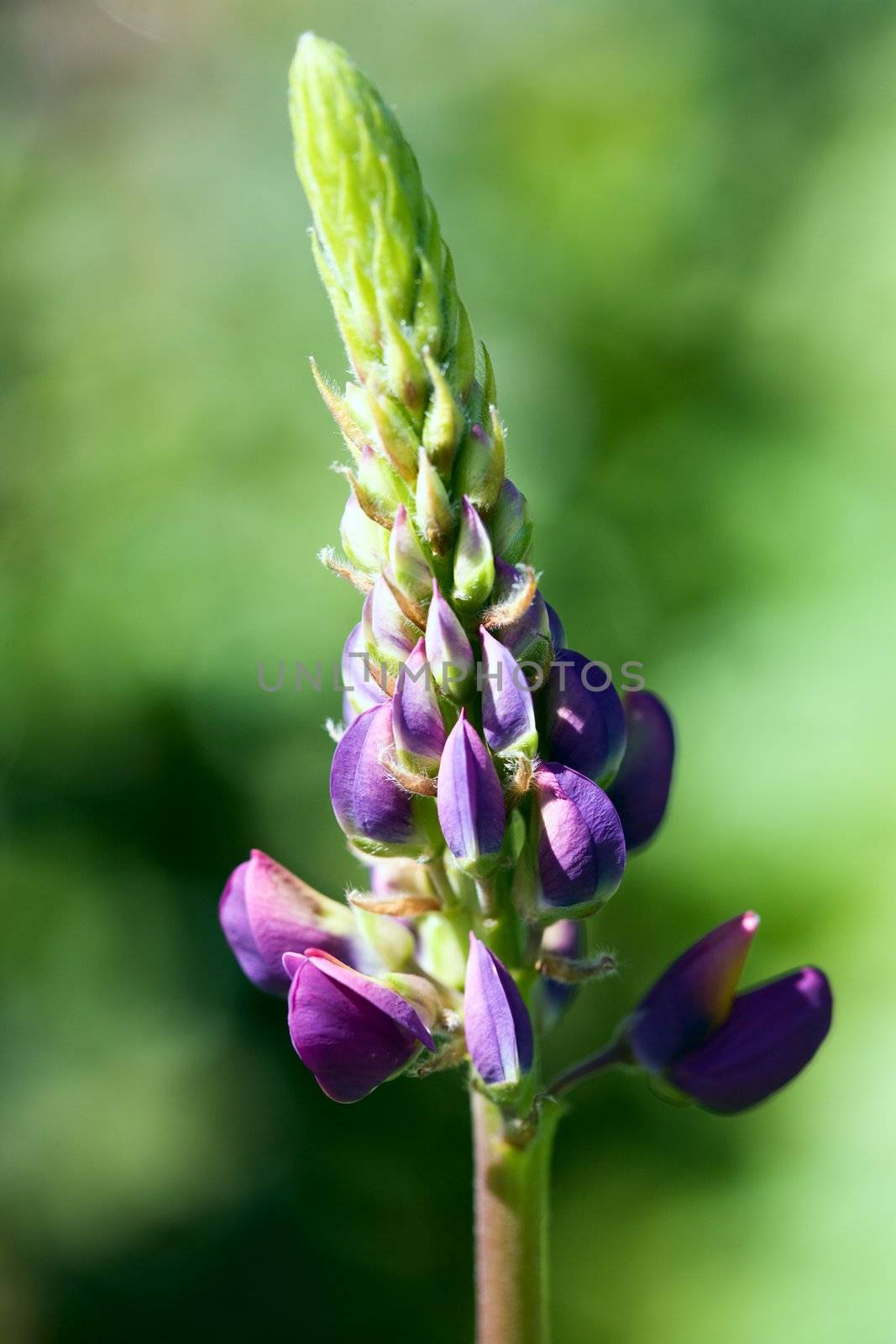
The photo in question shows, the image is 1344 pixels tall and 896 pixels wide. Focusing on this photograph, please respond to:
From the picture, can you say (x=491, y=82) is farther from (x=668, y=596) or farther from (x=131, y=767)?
(x=131, y=767)

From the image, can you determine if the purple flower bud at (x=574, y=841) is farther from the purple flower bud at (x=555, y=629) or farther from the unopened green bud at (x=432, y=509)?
the unopened green bud at (x=432, y=509)

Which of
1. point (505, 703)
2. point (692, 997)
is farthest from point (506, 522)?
point (692, 997)

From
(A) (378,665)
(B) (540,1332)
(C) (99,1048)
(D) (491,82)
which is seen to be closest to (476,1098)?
(B) (540,1332)

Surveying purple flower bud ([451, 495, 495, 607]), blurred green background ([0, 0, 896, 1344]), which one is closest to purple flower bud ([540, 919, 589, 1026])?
purple flower bud ([451, 495, 495, 607])

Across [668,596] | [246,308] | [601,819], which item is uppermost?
[246,308]

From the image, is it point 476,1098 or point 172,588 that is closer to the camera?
point 476,1098

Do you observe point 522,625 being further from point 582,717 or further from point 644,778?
point 644,778
